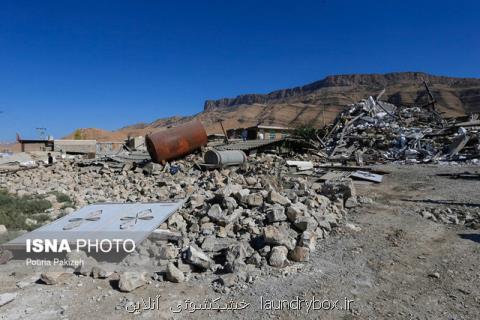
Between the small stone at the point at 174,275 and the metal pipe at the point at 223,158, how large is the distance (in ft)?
22.8

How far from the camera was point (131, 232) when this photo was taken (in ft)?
14.4

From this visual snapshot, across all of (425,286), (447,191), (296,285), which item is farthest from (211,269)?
(447,191)

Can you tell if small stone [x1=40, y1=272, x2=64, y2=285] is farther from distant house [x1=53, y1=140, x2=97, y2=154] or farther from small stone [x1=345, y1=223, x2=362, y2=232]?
distant house [x1=53, y1=140, x2=97, y2=154]

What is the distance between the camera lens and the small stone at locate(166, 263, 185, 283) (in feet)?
11.1

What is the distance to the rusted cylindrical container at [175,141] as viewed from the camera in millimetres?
11445

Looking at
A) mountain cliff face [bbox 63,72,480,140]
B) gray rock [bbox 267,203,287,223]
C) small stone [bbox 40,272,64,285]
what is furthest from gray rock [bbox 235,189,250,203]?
mountain cliff face [bbox 63,72,480,140]

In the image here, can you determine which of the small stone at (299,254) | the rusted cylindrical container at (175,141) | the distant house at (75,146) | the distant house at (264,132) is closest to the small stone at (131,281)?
the small stone at (299,254)

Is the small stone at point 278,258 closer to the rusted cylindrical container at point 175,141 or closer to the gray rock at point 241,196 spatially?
the gray rock at point 241,196

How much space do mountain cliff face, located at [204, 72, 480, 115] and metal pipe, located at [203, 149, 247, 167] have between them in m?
13.1

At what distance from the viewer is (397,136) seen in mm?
13602

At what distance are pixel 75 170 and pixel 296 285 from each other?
11.6m

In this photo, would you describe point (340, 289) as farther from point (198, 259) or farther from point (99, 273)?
point (99, 273)

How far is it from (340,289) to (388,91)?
64.5 metres

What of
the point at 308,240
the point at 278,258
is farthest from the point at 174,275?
the point at 308,240
